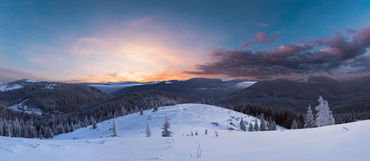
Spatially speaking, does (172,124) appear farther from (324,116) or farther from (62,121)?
(62,121)

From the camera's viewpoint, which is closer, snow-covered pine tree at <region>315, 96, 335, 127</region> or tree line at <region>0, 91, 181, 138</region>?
snow-covered pine tree at <region>315, 96, 335, 127</region>

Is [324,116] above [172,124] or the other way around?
above

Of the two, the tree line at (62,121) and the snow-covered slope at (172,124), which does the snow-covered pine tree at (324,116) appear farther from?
the tree line at (62,121)

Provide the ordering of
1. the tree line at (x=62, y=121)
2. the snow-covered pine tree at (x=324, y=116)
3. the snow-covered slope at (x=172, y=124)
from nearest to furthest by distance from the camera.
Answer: the snow-covered pine tree at (x=324, y=116) < the snow-covered slope at (x=172, y=124) < the tree line at (x=62, y=121)

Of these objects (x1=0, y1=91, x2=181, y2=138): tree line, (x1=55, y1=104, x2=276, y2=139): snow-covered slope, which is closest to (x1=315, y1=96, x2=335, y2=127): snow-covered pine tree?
(x1=55, y1=104, x2=276, y2=139): snow-covered slope

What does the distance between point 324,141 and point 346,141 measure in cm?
81

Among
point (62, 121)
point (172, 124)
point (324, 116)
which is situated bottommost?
point (62, 121)

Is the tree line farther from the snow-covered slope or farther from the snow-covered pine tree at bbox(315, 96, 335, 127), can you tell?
the snow-covered pine tree at bbox(315, 96, 335, 127)

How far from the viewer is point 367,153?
5.28 m

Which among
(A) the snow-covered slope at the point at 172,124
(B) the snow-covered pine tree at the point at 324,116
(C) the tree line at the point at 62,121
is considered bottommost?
(C) the tree line at the point at 62,121

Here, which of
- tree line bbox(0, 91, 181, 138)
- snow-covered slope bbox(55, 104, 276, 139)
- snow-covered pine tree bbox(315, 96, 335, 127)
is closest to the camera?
snow-covered pine tree bbox(315, 96, 335, 127)

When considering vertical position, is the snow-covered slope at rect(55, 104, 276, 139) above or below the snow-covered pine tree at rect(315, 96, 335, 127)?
below

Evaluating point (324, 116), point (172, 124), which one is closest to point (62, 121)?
point (172, 124)

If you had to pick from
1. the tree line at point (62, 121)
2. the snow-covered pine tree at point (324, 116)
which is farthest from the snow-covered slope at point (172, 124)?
the snow-covered pine tree at point (324, 116)
